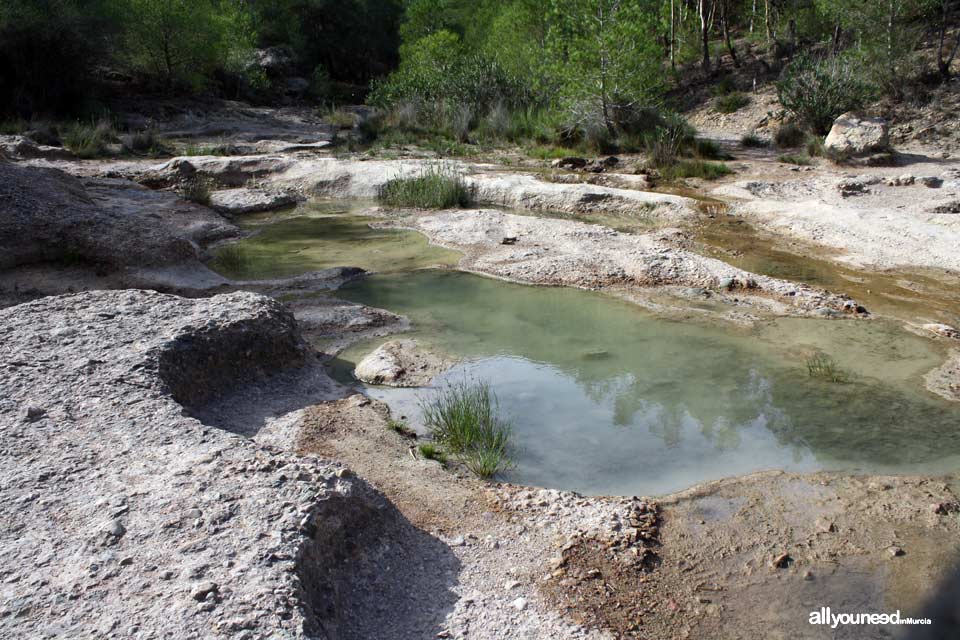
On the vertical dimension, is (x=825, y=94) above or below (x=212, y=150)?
above

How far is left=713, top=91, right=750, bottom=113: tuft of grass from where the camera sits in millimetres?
20562

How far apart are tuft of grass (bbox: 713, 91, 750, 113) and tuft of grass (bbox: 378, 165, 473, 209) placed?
12.3 m

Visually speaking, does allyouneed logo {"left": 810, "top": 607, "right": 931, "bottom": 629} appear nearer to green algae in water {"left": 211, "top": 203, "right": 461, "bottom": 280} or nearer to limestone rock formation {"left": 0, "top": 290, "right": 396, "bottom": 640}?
limestone rock formation {"left": 0, "top": 290, "right": 396, "bottom": 640}

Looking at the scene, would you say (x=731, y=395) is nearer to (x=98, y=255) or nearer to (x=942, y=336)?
(x=942, y=336)

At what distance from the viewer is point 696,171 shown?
11.9 m

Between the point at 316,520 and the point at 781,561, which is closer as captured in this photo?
the point at 316,520

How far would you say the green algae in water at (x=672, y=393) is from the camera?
13.4 feet

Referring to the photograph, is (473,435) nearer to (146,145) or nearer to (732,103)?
(146,145)

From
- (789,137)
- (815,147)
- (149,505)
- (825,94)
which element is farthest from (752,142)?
(149,505)

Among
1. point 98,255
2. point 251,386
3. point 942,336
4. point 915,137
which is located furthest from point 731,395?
point 915,137

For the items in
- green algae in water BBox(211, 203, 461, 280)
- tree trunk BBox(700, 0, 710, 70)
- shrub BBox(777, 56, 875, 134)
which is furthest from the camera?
tree trunk BBox(700, 0, 710, 70)

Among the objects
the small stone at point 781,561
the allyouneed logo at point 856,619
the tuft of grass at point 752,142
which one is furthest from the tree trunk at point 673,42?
the allyouneed logo at point 856,619

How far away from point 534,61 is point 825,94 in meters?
7.23

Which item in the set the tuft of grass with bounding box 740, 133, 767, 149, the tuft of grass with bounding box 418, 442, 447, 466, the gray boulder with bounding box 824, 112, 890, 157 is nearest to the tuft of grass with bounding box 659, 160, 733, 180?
the gray boulder with bounding box 824, 112, 890, 157
